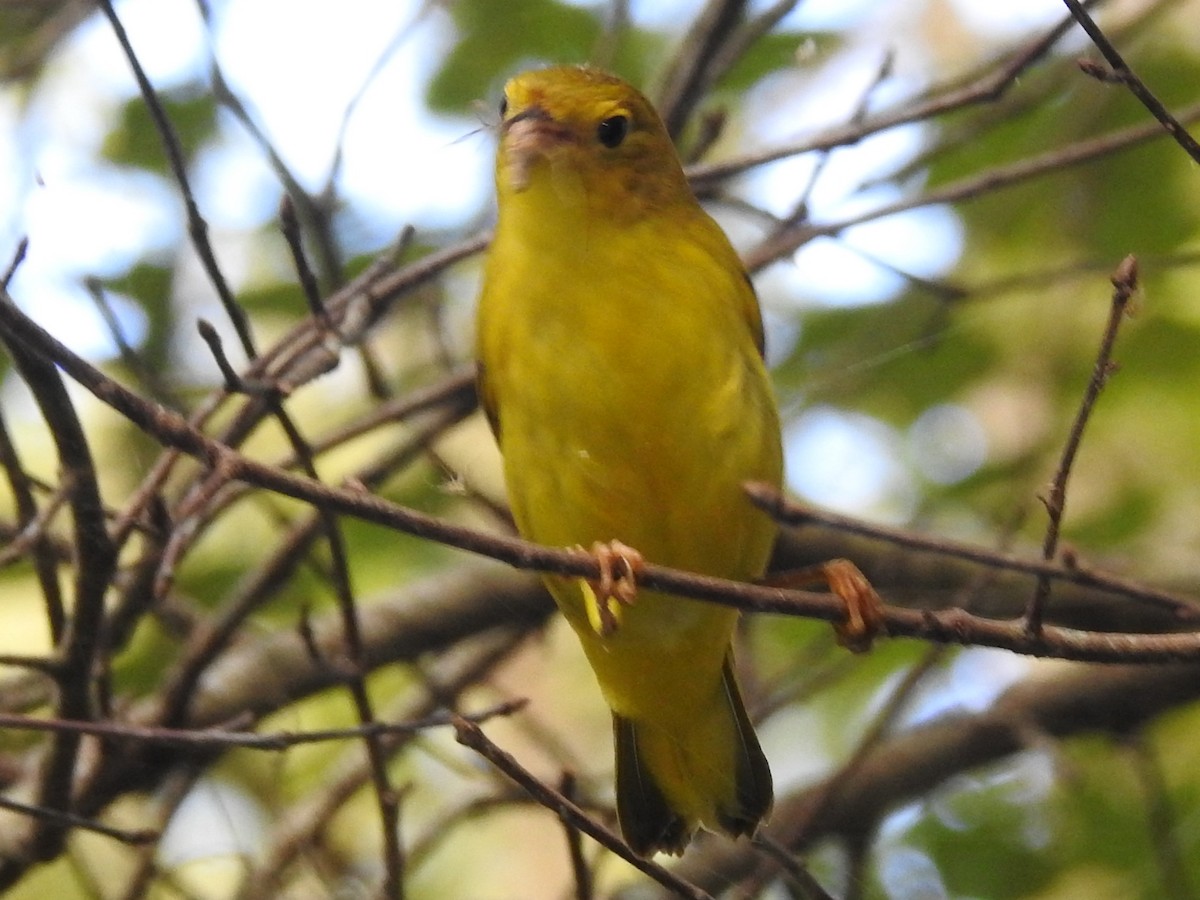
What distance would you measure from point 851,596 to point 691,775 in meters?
0.81

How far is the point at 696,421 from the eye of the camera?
2.35m

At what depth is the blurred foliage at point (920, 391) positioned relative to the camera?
3154 millimetres

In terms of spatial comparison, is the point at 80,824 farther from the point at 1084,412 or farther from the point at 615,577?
the point at 1084,412

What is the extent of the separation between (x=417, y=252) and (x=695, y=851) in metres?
1.48

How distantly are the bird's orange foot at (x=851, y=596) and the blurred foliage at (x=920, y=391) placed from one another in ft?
2.53

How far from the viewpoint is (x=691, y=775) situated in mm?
2844

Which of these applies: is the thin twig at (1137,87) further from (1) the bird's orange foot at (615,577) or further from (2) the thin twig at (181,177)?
(2) the thin twig at (181,177)

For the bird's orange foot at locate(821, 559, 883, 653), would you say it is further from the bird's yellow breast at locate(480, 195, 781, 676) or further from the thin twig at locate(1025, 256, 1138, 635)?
the thin twig at locate(1025, 256, 1138, 635)

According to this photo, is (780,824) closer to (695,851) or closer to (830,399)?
(695,851)

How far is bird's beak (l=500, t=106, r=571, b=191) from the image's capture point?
8.24 ft

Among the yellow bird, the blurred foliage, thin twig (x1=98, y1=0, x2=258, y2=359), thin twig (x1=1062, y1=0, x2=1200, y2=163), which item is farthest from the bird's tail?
thin twig (x1=1062, y1=0, x2=1200, y2=163)

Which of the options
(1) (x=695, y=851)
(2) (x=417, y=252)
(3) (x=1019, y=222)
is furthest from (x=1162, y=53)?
(1) (x=695, y=851)

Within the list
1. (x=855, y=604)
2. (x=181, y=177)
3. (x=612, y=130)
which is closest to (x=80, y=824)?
(x=181, y=177)

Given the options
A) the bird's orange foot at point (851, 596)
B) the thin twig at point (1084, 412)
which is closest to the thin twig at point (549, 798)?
the bird's orange foot at point (851, 596)
